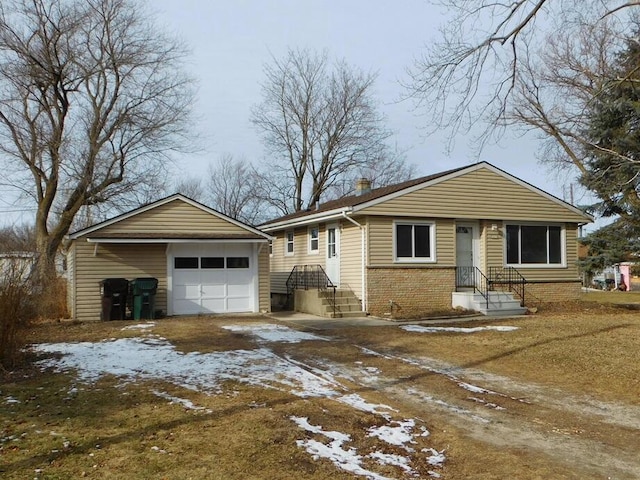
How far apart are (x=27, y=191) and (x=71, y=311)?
12.0m

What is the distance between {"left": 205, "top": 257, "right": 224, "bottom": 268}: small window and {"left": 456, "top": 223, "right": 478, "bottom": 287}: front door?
7996 mm

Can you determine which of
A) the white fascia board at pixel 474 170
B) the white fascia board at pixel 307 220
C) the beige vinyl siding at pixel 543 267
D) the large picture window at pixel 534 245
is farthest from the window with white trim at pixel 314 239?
the large picture window at pixel 534 245

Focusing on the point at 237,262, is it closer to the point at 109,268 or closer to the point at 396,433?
the point at 109,268

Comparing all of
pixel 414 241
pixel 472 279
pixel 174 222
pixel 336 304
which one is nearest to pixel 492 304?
pixel 472 279

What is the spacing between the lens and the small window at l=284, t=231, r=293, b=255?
2362 cm

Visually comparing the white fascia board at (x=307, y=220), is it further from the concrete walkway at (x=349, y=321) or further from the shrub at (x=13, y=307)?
the shrub at (x=13, y=307)

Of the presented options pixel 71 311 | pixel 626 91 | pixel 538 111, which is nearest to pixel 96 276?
pixel 71 311

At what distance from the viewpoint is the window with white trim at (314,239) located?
69.1 feet

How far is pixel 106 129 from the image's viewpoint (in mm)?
26781

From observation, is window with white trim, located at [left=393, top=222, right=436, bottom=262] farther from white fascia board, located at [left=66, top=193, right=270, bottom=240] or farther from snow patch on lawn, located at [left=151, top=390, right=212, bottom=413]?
snow patch on lawn, located at [left=151, top=390, right=212, bottom=413]

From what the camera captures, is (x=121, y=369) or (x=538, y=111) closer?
(x=121, y=369)

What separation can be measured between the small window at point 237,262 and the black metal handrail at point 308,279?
2627 millimetres

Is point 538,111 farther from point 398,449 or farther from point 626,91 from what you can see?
point 398,449

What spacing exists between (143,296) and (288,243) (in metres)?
8.61
